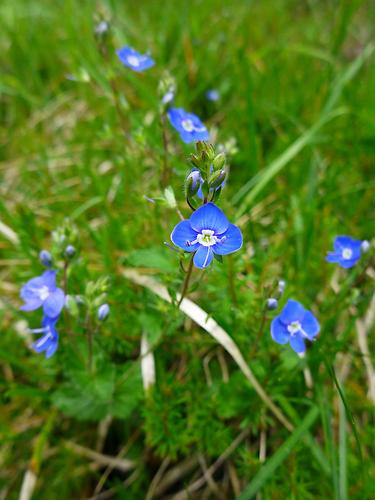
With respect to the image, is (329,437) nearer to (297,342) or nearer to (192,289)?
(297,342)

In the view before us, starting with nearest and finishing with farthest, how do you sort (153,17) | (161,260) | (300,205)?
(161,260), (300,205), (153,17)

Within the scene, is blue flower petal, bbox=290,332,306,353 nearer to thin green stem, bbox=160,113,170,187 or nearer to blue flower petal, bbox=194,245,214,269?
blue flower petal, bbox=194,245,214,269

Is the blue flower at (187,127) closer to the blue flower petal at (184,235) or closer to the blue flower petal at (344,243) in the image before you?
the blue flower petal at (184,235)

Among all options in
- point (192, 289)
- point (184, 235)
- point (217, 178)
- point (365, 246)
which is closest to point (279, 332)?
point (192, 289)

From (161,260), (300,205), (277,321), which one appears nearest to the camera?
(277,321)

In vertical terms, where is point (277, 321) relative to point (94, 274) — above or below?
below

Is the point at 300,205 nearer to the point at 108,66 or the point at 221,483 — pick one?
the point at 108,66

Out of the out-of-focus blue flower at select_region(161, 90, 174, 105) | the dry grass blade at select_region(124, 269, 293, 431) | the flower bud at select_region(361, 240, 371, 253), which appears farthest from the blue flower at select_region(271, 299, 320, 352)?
the out-of-focus blue flower at select_region(161, 90, 174, 105)

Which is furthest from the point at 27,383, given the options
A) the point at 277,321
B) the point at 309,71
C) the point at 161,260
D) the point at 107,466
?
the point at 309,71
